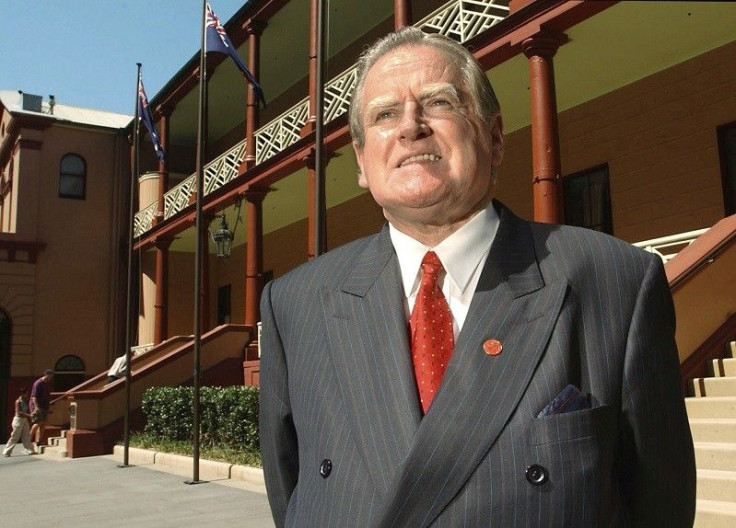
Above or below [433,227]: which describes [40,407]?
below

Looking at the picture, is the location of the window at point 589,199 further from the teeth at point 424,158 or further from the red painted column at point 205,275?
the teeth at point 424,158

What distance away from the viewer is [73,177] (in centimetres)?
2839

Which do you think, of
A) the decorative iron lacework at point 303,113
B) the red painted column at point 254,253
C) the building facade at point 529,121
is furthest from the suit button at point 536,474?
the red painted column at point 254,253

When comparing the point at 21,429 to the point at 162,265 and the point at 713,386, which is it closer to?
the point at 162,265

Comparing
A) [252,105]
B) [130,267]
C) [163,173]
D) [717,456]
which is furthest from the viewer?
[163,173]

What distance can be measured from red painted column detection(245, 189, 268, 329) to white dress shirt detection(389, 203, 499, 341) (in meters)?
16.4

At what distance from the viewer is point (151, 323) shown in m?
27.6

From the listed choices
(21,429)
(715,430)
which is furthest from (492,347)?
(21,429)

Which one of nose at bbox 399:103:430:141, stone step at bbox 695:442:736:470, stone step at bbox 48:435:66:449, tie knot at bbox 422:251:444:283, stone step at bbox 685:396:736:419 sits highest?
nose at bbox 399:103:430:141

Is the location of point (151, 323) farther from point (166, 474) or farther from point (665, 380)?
point (665, 380)

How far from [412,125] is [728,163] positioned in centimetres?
1142

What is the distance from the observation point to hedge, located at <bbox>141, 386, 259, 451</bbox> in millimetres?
12969

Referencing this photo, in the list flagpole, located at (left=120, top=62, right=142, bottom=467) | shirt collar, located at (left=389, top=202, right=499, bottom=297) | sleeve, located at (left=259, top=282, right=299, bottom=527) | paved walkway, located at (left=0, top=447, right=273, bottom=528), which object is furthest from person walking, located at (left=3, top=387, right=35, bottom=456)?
shirt collar, located at (left=389, top=202, right=499, bottom=297)

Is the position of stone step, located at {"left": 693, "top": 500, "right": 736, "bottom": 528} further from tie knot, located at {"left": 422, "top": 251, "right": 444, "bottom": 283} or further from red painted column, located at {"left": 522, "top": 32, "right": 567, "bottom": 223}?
red painted column, located at {"left": 522, "top": 32, "right": 567, "bottom": 223}
